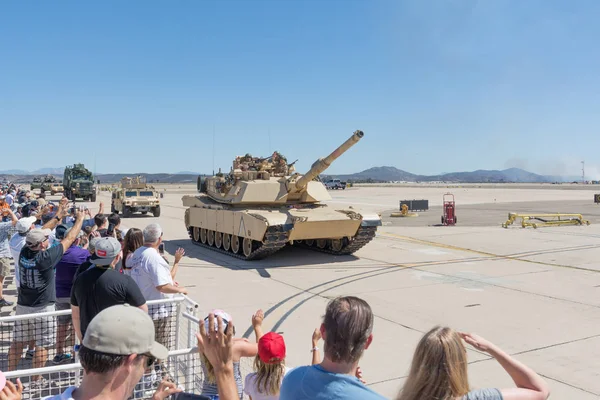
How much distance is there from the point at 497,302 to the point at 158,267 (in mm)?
6431

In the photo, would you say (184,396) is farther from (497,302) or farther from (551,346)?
(497,302)

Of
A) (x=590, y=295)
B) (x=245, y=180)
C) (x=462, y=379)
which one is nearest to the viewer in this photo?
(x=462, y=379)

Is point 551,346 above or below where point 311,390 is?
below

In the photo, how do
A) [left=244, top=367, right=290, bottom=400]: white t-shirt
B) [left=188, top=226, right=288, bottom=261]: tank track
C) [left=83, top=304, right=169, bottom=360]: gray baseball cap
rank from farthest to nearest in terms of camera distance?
1. [left=188, top=226, right=288, bottom=261]: tank track
2. [left=244, top=367, right=290, bottom=400]: white t-shirt
3. [left=83, top=304, right=169, bottom=360]: gray baseball cap

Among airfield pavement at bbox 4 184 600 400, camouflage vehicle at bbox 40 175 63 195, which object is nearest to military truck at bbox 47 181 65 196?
camouflage vehicle at bbox 40 175 63 195

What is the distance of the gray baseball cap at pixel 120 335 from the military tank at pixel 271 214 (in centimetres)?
1160

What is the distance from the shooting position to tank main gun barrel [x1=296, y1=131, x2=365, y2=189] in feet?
46.7

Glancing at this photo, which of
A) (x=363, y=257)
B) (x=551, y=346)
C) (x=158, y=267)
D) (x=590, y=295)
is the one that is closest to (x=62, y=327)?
(x=158, y=267)

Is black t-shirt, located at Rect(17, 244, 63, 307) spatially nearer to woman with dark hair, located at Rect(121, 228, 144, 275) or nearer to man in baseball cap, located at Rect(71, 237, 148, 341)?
woman with dark hair, located at Rect(121, 228, 144, 275)

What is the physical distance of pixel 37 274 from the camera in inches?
241

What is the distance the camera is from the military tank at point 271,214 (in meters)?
14.6

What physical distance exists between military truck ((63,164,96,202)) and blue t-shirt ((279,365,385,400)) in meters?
42.9

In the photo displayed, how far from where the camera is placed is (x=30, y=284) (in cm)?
615

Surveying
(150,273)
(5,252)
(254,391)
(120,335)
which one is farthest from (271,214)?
(120,335)
